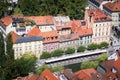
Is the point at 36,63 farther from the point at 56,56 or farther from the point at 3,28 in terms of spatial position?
the point at 3,28

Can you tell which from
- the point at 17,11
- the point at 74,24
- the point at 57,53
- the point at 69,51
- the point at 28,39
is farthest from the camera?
the point at 17,11

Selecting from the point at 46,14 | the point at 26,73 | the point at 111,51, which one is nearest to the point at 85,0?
the point at 46,14

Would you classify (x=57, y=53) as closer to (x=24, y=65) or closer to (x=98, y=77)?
(x=24, y=65)

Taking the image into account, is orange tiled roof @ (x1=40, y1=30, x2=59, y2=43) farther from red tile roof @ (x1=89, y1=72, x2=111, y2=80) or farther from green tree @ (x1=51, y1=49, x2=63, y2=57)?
red tile roof @ (x1=89, y1=72, x2=111, y2=80)

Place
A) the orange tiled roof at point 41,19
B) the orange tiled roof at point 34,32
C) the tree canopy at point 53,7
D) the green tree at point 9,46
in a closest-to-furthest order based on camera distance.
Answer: the green tree at point 9,46, the orange tiled roof at point 34,32, the orange tiled roof at point 41,19, the tree canopy at point 53,7

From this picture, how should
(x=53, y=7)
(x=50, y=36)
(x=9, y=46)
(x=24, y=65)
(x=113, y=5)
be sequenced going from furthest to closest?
(x=113, y=5) < (x=53, y=7) < (x=50, y=36) < (x=9, y=46) < (x=24, y=65)

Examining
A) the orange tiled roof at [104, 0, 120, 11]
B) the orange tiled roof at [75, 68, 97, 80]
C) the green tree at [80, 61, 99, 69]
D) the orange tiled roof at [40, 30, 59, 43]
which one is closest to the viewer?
the orange tiled roof at [75, 68, 97, 80]

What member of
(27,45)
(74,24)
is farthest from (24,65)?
(74,24)

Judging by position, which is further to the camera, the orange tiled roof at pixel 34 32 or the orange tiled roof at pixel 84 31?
the orange tiled roof at pixel 84 31

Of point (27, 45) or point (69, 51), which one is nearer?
point (27, 45)

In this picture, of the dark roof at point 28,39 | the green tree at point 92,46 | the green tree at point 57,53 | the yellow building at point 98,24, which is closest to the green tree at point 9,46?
the dark roof at point 28,39

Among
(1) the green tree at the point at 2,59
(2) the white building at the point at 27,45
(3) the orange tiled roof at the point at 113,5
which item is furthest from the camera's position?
(3) the orange tiled roof at the point at 113,5

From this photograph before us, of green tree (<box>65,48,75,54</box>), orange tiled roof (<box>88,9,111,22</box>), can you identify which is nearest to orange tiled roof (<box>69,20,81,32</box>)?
orange tiled roof (<box>88,9,111,22</box>)

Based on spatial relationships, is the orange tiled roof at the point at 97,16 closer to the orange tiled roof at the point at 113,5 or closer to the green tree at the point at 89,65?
the orange tiled roof at the point at 113,5
